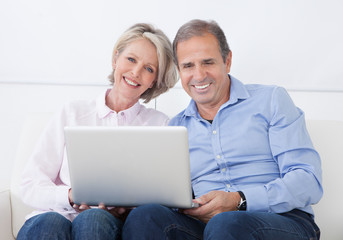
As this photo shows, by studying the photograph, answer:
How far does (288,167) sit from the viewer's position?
137 centimetres

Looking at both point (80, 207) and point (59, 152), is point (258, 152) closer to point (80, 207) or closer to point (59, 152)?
point (80, 207)

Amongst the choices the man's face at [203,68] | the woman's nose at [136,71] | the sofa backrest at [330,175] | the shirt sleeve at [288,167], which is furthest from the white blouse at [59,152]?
the sofa backrest at [330,175]

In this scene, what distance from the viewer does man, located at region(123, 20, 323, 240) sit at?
1165 millimetres

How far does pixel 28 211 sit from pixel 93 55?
2.83ft

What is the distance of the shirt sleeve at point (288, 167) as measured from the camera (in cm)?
129

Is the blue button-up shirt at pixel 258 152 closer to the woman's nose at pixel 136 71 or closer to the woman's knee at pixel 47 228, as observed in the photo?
the woman's nose at pixel 136 71

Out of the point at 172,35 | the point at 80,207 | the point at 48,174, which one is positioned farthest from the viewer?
the point at 172,35

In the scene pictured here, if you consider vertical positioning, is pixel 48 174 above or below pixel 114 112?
below

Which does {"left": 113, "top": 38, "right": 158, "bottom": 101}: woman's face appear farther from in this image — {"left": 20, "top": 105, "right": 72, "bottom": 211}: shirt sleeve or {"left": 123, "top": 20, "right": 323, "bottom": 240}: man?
{"left": 20, "top": 105, "right": 72, "bottom": 211}: shirt sleeve

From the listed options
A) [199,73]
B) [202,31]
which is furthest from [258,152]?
[202,31]

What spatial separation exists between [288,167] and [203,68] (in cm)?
46

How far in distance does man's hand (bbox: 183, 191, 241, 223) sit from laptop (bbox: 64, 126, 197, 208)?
0.10 ft

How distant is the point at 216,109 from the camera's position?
1.60 metres

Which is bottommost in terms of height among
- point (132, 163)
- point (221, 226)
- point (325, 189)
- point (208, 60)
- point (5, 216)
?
point (5, 216)
